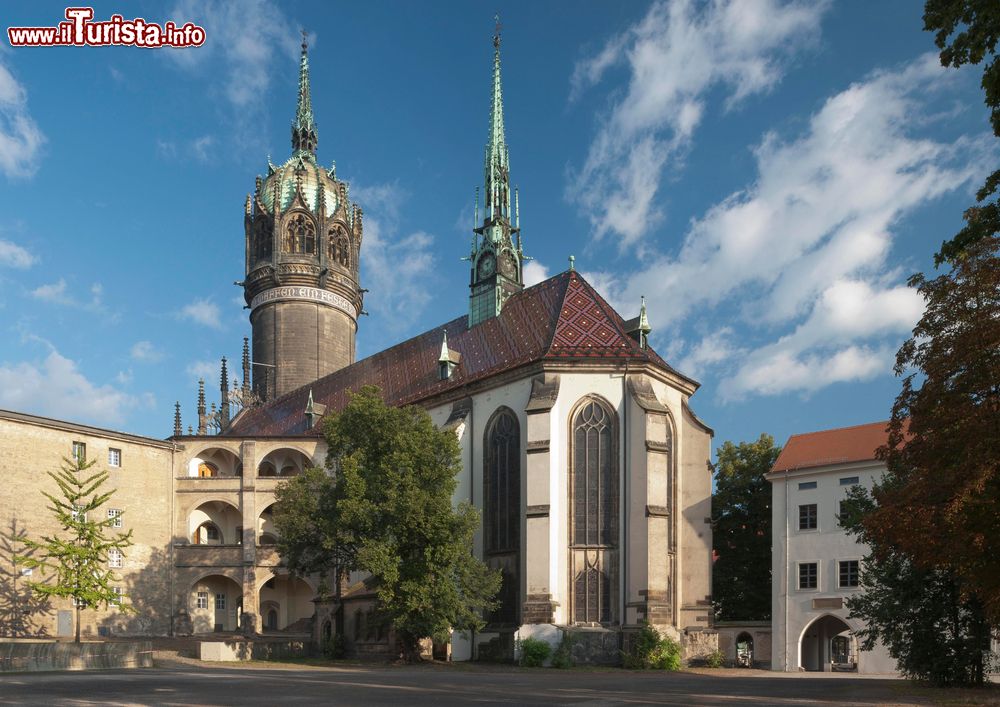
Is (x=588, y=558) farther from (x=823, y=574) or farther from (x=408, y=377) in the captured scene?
(x=408, y=377)

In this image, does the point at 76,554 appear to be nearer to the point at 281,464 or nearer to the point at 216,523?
the point at 216,523

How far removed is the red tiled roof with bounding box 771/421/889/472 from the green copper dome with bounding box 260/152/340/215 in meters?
35.5

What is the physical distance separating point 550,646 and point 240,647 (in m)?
11.2

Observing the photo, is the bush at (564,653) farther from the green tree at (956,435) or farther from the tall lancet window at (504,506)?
the green tree at (956,435)

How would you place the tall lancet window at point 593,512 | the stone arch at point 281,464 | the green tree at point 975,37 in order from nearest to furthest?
the green tree at point 975,37
the tall lancet window at point 593,512
the stone arch at point 281,464

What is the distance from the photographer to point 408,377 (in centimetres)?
4731

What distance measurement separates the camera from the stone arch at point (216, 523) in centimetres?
5122

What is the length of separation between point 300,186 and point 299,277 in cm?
653

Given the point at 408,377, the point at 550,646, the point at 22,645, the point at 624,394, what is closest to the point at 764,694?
the point at 550,646

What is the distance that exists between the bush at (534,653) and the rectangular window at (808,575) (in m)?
11.7

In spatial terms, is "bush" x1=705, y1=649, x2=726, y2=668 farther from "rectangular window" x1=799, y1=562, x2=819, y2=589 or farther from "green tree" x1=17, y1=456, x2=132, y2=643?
"green tree" x1=17, y1=456, x2=132, y2=643

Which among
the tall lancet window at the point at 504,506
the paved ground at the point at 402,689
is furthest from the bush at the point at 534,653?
the paved ground at the point at 402,689

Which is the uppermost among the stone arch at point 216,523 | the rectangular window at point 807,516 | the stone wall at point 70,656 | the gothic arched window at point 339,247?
the gothic arched window at point 339,247

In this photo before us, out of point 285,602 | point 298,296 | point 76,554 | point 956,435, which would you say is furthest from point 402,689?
point 298,296
